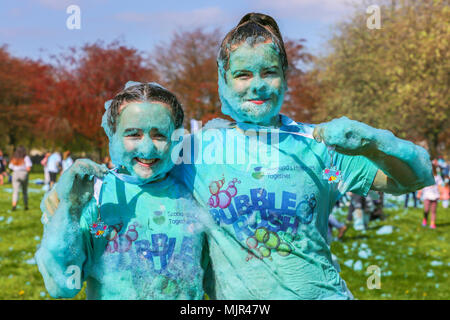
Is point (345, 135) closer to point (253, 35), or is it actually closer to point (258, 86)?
point (258, 86)

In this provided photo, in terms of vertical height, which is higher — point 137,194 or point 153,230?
point 137,194

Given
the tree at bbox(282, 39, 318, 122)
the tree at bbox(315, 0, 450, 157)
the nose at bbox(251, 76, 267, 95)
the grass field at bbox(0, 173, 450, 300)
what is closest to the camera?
the nose at bbox(251, 76, 267, 95)

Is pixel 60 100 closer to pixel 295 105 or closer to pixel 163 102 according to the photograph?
pixel 295 105

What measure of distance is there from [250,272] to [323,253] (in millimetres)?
399

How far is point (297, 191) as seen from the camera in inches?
105

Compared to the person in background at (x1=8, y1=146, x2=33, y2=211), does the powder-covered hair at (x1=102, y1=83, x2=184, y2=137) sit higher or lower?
higher

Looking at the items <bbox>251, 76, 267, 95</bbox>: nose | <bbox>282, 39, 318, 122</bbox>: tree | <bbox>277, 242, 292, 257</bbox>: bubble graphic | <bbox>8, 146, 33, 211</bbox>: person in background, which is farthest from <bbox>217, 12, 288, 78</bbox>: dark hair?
<bbox>282, 39, 318, 122</bbox>: tree

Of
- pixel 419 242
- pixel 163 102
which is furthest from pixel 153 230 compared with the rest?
pixel 419 242

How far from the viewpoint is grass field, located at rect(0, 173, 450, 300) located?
287 inches

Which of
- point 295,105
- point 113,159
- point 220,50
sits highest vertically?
point 295,105

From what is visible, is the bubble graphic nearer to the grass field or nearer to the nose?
the nose

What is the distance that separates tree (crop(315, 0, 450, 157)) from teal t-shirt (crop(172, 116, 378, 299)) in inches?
698

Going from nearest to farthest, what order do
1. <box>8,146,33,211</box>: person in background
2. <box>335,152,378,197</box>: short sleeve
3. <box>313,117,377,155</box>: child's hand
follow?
→ <box>313,117,377,155</box>: child's hand
<box>335,152,378,197</box>: short sleeve
<box>8,146,33,211</box>: person in background

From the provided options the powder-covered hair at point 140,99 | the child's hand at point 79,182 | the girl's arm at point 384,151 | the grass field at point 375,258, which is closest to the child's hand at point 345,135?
the girl's arm at point 384,151
